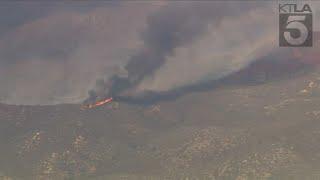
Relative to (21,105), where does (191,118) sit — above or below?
below

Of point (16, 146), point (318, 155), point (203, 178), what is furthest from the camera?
point (16, 146)

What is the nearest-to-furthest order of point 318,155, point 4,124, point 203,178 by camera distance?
point 203,178 → point 318,155 → point 4,124

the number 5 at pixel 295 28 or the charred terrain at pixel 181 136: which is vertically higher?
the number 5 at pixel 295 28

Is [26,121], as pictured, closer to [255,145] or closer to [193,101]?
A: [193,101]

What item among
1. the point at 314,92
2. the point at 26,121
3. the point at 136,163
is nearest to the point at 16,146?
the point at 26,121

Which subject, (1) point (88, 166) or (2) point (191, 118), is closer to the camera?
(1) point (88, 166)

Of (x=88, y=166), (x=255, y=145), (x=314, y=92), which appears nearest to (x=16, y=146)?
(x=88, y=166)

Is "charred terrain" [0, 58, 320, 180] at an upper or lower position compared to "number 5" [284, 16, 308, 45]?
lower

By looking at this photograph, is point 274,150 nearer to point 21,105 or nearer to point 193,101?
point 193,101
